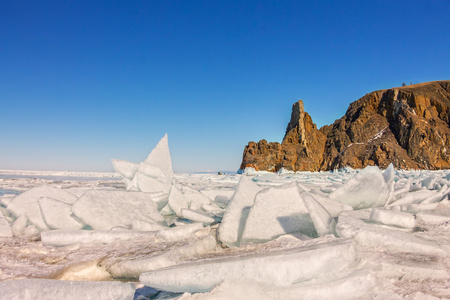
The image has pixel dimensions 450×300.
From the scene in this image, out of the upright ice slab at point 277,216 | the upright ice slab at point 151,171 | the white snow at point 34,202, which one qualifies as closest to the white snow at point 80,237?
the white snow at point 34,202

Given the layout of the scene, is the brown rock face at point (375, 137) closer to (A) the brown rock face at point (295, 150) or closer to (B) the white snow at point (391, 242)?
(A) the brown rock face at point (295, 150)

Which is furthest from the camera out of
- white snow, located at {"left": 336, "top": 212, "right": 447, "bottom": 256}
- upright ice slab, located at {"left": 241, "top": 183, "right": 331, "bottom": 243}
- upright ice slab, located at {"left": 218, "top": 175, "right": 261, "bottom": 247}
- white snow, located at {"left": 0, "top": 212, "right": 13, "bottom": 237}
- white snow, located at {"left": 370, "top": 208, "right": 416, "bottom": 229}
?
white snow, located at {"left": 0, "top": 212, "right": 13, "bottom": 237}

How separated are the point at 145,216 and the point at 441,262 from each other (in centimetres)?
208

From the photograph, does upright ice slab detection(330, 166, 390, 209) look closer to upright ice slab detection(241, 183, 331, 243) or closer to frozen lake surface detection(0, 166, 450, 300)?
frozen lake surface detection(0, 166, 450, 300)

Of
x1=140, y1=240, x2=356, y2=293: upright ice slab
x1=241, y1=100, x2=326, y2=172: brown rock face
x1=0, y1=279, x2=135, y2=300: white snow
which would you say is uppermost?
x1=241, y1=100, x2=326, y2=172: brown rock face

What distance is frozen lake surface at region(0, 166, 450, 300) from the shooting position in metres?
0.95

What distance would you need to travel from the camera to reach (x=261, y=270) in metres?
0.96

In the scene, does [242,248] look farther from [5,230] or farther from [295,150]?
[295,150]

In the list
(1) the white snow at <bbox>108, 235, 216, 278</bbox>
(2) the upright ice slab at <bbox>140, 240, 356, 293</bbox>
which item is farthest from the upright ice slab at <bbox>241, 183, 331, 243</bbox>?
(2) the upright ice slab at <bbox>140, 240, 356, 293</bbox>

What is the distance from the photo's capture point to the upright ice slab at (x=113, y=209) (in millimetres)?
2092

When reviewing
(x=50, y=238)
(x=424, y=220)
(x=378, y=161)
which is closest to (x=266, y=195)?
(x=424, y=220)

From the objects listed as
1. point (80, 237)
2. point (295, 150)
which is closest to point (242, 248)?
point (80, 237)

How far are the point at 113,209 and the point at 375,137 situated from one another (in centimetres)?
4032

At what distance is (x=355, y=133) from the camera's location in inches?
1506
